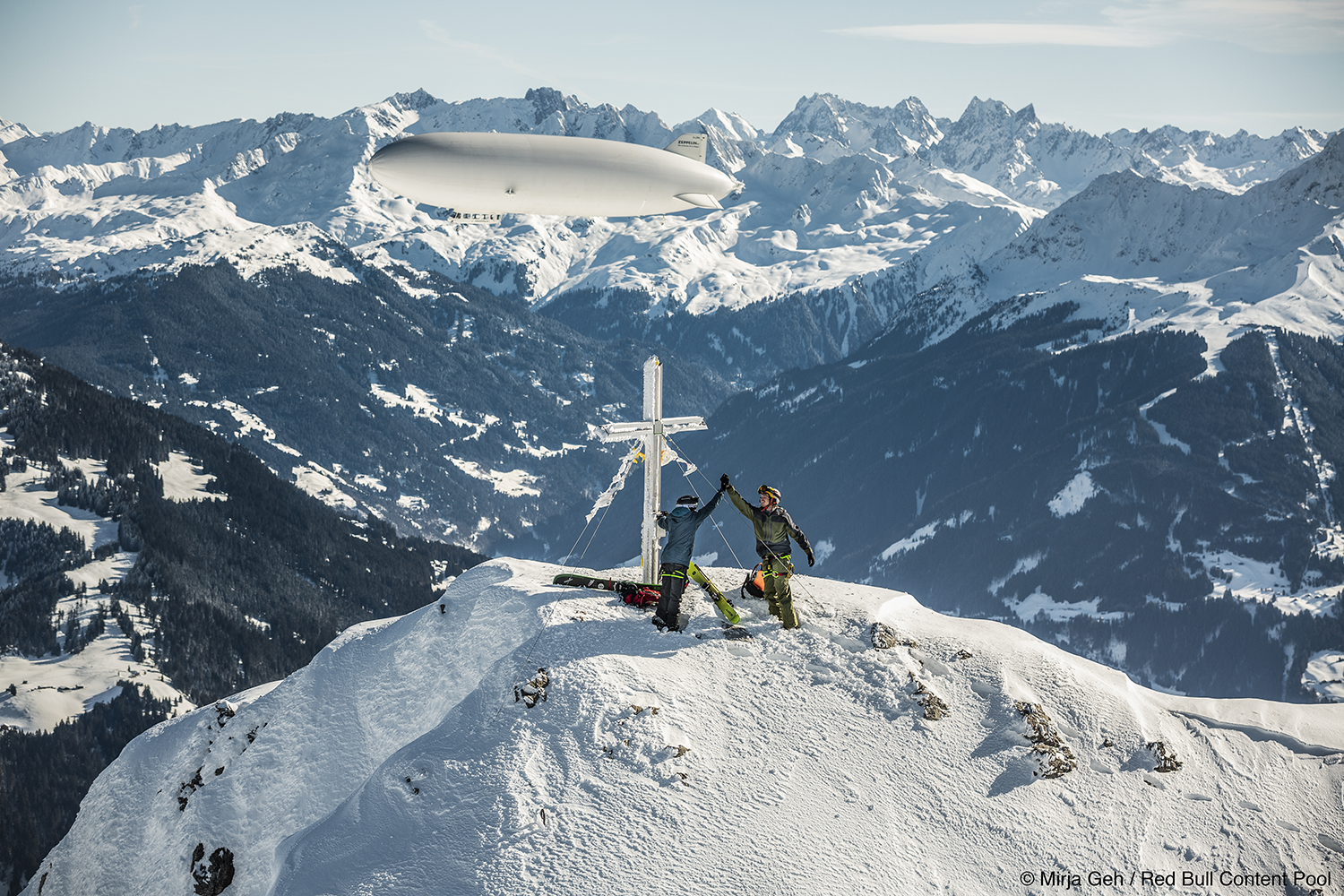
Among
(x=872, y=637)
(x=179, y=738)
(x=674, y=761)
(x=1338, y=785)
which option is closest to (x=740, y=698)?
(x=674, y=761)

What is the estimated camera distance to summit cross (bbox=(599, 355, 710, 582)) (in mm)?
33781

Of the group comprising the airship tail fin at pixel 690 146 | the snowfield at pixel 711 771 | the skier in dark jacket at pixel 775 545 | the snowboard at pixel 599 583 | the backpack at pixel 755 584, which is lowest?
the snowfield at pixel 711 771

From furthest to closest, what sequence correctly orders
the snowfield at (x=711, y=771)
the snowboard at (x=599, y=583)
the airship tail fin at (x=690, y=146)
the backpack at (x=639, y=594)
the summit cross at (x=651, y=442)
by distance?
the airship tail fin at (x=690, y=146), the snowboard at (x=599, y=583), the summit cross at (x=651, y=442), the backpack at (x=639, y=594), the snowfield at (x=711, y=771)

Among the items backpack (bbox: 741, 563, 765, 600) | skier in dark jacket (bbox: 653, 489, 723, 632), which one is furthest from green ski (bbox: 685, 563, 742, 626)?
backpack (bbox: 741, 563, 765, 600)

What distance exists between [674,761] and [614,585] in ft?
29.9

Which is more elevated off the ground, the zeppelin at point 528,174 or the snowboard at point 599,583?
the zeppelin at point 528,174

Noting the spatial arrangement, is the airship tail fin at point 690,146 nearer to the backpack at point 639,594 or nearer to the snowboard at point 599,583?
the snowboard at point 599,583

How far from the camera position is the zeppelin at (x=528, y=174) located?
197ft

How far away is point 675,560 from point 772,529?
11.0 feet

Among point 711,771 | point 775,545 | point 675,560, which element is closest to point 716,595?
point 675,560

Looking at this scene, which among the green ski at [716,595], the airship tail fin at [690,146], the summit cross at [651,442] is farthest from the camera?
the airship tail fin at [690,146]

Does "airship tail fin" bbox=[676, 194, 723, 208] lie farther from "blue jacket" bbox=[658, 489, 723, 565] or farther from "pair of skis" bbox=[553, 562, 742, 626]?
"blue jacket" bbox=[658, 489, 723, 565]

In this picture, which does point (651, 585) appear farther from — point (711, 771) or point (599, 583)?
point (711, 771)

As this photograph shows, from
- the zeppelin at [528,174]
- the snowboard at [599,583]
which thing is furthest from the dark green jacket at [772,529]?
the zeppelin at [528,174]
